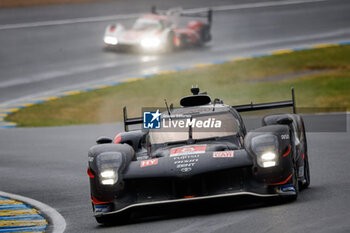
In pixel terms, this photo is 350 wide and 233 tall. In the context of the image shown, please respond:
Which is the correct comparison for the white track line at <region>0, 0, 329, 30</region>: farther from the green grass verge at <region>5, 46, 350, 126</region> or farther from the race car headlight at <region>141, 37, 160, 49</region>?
the green grass verge at <region>5, 46, 350, 126</region>

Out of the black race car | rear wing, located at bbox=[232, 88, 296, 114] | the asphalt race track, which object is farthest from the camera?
rear wing, located at bbox=[232, 88, 296, 114]

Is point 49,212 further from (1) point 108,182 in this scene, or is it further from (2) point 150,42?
(2) point 150,42

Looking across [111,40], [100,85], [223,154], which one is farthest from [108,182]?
[111,40]

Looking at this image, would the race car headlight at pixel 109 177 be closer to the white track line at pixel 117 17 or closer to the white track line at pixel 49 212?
the white track line at pixel 49 212

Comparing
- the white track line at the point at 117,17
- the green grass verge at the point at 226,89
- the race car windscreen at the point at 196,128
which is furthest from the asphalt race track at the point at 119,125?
the green grass verge at the point at 226,89

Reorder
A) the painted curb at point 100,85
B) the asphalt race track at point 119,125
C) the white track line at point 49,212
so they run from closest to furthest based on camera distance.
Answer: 1. the asphalt race track at point 119,125
2. the white track line at point 49,212
3. the painted curb at point 100,85

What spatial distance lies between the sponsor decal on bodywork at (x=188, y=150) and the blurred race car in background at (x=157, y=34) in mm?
20761

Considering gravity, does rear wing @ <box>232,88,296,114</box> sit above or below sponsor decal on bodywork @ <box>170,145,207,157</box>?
above

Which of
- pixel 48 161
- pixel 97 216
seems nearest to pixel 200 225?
pixel 97 216

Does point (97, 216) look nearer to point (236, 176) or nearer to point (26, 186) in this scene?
point (236, 176)

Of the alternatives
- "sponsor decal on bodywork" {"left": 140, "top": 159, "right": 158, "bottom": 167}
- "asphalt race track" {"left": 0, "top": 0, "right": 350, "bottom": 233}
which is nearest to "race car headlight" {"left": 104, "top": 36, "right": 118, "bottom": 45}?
"asphalt race track" {"left": 0, "top": 0, "right": 350, "bottom": 233}

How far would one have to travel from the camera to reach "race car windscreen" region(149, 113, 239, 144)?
34.1ft

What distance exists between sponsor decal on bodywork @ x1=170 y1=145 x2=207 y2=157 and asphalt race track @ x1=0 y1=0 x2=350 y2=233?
0.69 m

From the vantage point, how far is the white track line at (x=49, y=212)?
30.7 feet
